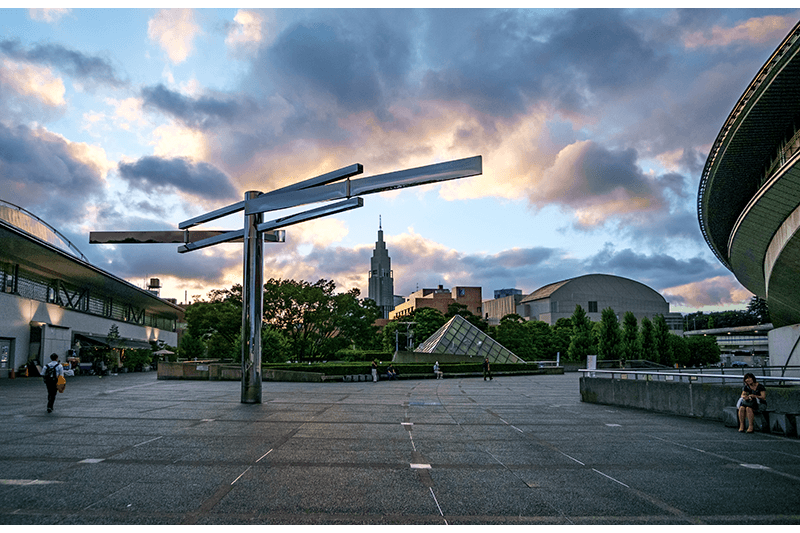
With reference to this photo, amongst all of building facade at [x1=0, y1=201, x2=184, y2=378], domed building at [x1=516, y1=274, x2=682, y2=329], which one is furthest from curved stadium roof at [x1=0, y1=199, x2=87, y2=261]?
domed building at [x1=516, y1=274, x2=682, y2=329]

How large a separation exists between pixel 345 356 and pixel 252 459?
175ft

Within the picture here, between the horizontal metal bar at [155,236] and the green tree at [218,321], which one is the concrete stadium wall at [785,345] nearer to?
the horizontal metal bar at [155,236]

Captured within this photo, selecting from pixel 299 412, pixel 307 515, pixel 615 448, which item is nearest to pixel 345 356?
pixel 299 412

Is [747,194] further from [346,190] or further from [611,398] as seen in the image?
[346,190]

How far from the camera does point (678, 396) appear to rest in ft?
52.4

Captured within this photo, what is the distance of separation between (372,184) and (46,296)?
120 feet

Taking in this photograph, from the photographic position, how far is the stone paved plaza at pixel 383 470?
576 cm

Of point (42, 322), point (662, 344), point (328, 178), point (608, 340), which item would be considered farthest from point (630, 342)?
point (42, 322)

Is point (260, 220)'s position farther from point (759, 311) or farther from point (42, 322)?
point (759, 311)

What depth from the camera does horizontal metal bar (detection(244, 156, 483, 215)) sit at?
12883mm

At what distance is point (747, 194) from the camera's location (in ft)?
115

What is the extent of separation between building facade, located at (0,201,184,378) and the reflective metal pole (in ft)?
56.9

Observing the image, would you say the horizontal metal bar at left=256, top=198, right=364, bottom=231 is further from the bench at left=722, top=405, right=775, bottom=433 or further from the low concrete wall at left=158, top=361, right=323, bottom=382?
the low concrete wall at left=158, top=361, right=323, bottom=382

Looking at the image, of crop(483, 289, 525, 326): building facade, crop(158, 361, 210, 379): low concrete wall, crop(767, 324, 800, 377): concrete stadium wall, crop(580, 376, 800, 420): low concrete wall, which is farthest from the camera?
crop(483, 289, 525, 326): building facade
